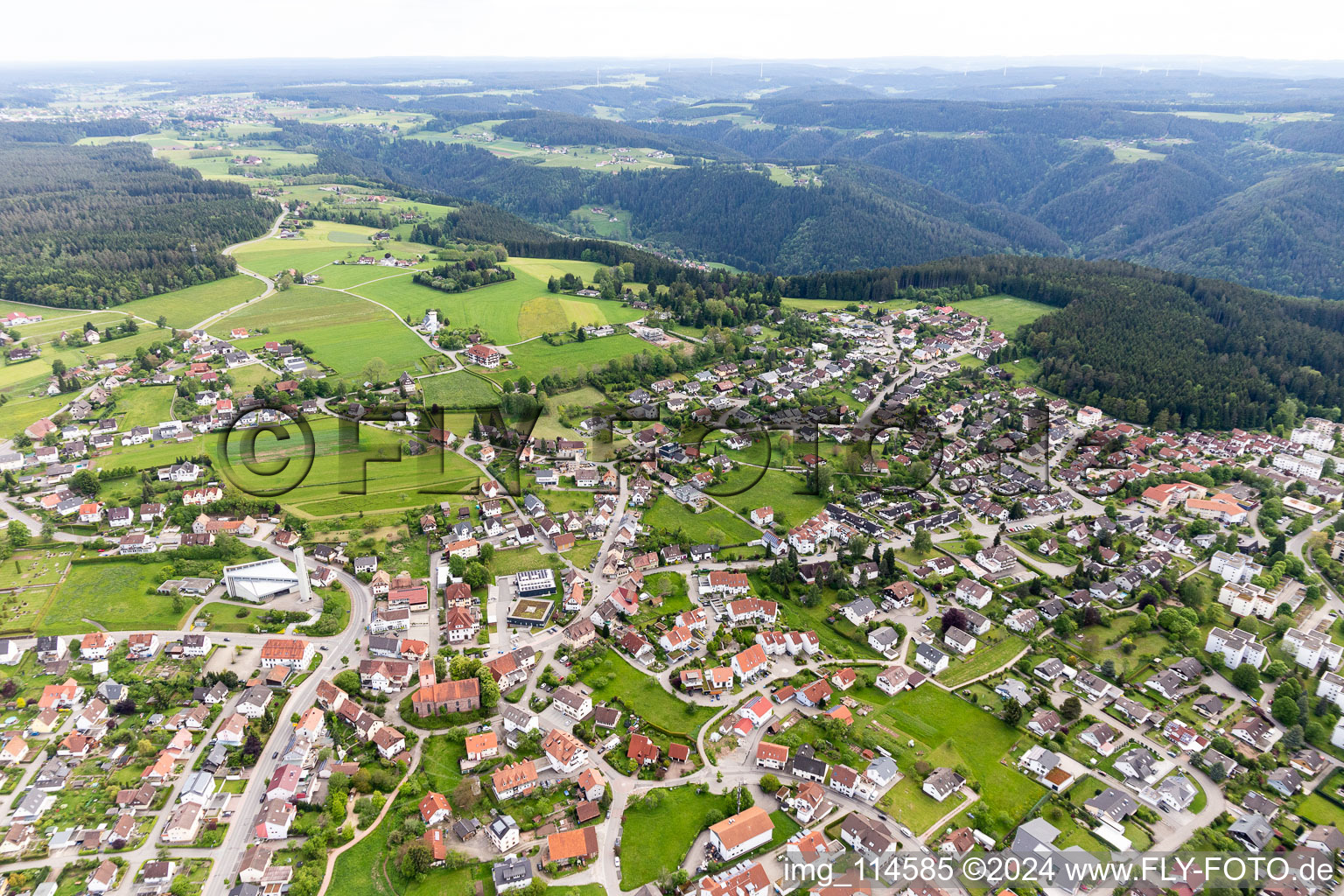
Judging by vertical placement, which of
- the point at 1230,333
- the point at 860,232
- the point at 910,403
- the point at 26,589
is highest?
the point at 860,232

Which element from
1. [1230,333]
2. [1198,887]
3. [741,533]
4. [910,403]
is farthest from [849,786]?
[1230,333]

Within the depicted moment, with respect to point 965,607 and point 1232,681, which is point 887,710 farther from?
point 1232,681

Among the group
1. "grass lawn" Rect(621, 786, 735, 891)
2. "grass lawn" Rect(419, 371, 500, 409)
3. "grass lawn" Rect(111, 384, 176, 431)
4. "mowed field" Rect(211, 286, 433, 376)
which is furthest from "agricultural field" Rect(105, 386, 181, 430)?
"grass lawn" Rect(621, 786, 735, 891)

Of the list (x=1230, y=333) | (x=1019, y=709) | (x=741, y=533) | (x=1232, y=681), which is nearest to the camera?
(x=1019, y=709)

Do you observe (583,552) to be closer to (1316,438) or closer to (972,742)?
(972,742)

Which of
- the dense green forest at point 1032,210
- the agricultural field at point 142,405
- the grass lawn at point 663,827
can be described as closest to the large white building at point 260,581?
the grass lawn at point 663,827
